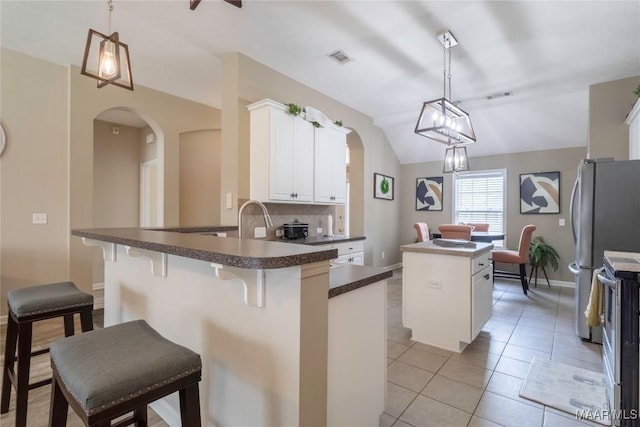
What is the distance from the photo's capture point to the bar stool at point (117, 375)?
2.88ft

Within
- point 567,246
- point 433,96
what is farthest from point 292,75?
point 567,246

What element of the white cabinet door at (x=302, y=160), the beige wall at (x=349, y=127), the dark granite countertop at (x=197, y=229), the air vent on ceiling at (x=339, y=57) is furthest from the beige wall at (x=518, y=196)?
the dark granite countertop at (x=197, y=229)

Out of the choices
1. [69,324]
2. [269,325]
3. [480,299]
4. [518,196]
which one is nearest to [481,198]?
[518,196]

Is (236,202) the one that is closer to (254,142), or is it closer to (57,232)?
(254,142)

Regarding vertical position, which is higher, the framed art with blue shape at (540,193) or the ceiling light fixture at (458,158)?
the ceiling light fixture at (458,158)

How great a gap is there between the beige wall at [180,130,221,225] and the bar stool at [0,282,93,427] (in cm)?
334

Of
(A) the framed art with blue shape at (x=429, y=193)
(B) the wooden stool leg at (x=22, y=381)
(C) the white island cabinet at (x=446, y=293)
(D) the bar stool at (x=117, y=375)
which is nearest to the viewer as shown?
(D) the bar stool at (x=117, y=375)

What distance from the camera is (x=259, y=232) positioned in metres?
3.52

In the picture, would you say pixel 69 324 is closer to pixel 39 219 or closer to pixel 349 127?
pixel 39 219

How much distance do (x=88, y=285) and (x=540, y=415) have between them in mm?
4494

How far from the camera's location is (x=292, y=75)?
385 cm

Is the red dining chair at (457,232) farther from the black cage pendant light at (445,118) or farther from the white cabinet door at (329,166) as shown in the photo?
the white cabinet door at (329,166)

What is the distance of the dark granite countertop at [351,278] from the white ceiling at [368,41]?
2.22 metres

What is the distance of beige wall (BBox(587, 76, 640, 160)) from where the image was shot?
A: 3743 millimetres
